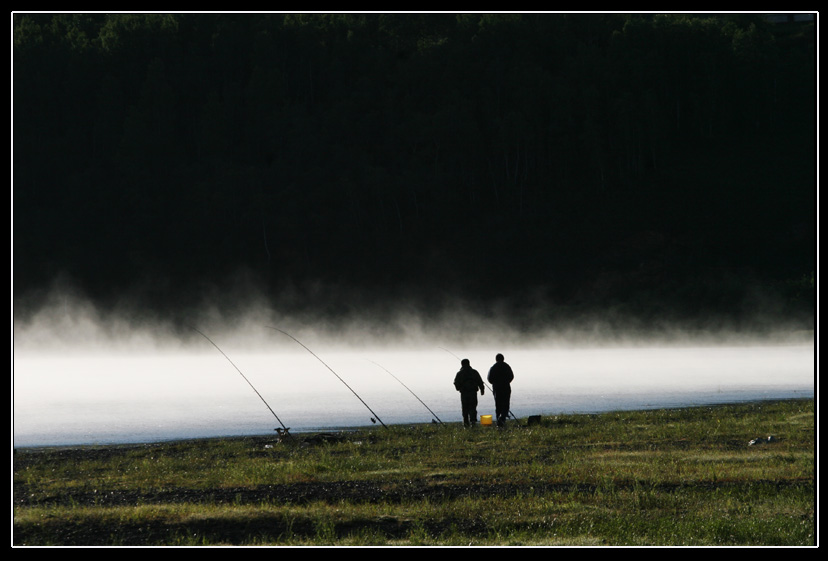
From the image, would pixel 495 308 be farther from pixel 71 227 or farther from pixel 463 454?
pixel 463 454

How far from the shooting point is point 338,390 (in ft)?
107

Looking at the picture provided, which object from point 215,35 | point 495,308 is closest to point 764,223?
point 495,308

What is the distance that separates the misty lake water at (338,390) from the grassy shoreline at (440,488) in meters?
3.93

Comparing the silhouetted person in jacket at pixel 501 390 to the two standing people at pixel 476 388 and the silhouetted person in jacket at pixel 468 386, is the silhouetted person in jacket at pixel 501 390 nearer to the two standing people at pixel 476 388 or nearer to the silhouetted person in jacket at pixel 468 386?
the two standing people at pixel 476 388

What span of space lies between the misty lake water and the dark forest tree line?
22.3 meters

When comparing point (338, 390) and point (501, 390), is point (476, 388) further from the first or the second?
point (338, 390)

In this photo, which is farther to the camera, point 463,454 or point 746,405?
point 746,405

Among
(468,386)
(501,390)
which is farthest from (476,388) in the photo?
(501,390)

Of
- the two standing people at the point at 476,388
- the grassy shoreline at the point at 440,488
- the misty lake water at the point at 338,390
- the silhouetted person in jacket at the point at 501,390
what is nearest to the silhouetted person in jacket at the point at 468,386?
the two standing people at the point at 476,388

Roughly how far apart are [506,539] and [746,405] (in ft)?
50.0

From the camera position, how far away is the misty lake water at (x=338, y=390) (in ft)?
74.8

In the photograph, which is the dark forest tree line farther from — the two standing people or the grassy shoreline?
the grassy shoreline

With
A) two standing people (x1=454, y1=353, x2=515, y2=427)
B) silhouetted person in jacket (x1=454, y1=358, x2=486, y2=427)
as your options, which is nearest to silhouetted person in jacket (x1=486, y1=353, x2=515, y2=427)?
two standing people (x1=454, y1=353, x2=515, y2=427)

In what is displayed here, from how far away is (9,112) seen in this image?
1215 centimetres
